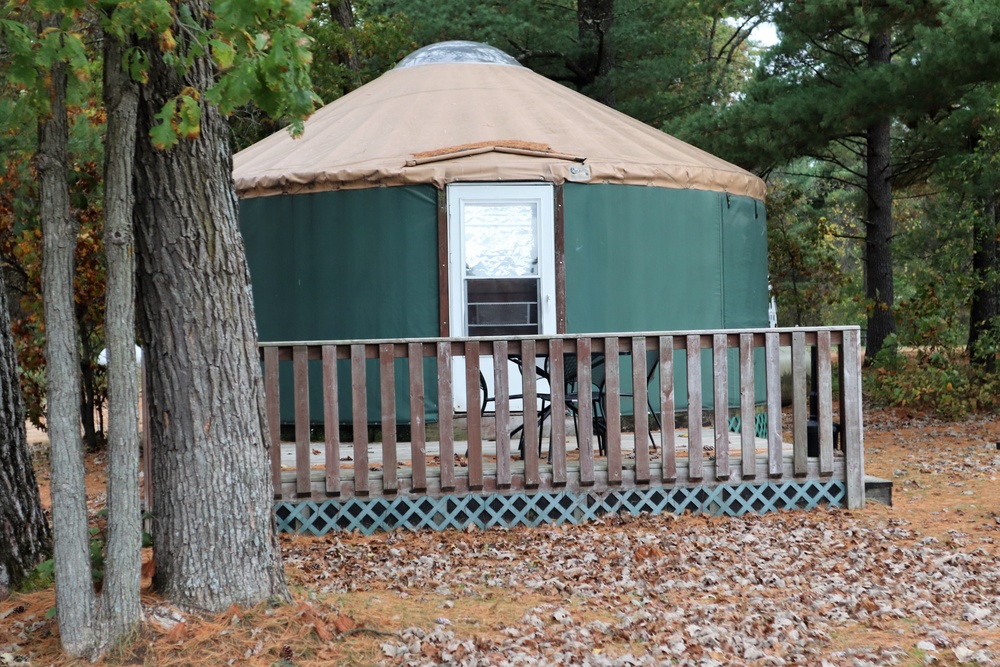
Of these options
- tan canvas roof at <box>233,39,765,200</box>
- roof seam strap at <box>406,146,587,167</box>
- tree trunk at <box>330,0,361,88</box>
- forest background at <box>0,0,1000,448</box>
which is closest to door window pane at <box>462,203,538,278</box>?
tan canvas roof at <box>233,39,765,200</box>

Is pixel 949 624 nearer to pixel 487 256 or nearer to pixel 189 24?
pixel 189 24

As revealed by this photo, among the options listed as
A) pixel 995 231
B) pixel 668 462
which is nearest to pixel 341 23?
pixel 995 231

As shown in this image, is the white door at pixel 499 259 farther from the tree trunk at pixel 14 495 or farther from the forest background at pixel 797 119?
the tree trunk at pixel 14 495

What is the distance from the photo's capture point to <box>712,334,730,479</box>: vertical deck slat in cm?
528

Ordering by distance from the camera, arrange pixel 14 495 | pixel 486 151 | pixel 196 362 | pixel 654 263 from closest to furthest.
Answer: pixel 196 362
pixel 14 495
pixel 486 151
pixel 654 263

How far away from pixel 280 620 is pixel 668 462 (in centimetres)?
245

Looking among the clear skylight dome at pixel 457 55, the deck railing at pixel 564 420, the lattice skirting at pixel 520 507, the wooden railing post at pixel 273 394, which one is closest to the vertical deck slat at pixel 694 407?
the deck railing at pixel 564 420

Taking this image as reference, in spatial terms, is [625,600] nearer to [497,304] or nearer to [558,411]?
[558,411]

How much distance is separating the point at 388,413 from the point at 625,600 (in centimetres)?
165

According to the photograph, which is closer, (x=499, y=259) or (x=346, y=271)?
(x=499, y=259)

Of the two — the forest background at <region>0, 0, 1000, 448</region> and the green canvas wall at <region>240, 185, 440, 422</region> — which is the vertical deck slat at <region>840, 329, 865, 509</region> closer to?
the green canvas wall at <region>240, 185, 440, 422</region>

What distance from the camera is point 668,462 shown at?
17.6 feet

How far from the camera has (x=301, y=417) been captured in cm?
512

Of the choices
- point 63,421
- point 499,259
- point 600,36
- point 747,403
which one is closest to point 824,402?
point 747,403
